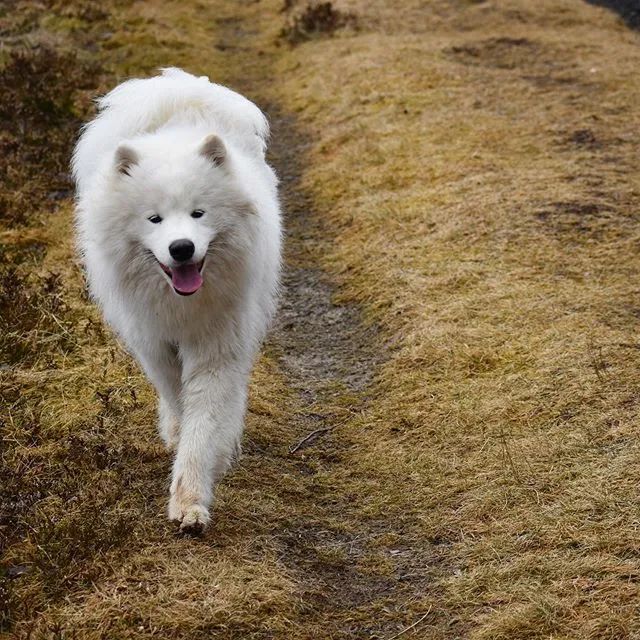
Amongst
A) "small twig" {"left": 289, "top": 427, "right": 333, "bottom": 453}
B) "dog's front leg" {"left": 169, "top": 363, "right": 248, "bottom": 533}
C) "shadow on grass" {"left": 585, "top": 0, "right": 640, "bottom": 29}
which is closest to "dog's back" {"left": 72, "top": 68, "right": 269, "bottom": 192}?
"dog's front leg" {"left": 169, "top": 363, "right": 248, "bottom": 533}

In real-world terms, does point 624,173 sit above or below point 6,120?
above

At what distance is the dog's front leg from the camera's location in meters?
3.98

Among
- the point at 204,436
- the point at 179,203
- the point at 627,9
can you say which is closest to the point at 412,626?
the point at 204,436

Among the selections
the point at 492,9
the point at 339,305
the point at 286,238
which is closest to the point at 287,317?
the point at 339,305

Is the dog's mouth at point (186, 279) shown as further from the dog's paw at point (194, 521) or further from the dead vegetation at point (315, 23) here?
the dead vegetation at point (315, 23)

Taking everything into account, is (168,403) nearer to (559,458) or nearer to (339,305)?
(559,458)

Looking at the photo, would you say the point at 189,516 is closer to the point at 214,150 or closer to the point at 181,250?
the point at 181,250

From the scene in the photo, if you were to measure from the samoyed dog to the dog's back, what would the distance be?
0.04 ft

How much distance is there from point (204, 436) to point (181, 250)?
0.85m

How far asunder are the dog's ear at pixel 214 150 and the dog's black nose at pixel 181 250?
464 millimetres

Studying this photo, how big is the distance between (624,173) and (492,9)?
7350 millimetres

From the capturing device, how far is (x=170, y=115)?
475 cm

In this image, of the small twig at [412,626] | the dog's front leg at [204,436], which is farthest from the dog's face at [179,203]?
the small twig at [412,626]

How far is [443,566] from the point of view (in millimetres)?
4051
